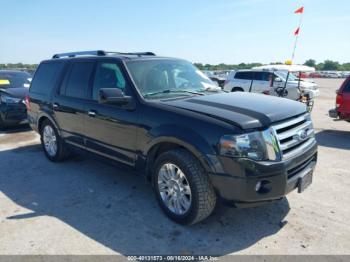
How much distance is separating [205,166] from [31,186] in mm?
2997

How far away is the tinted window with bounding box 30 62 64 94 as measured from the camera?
5643 mm

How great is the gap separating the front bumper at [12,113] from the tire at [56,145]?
3.08 metres

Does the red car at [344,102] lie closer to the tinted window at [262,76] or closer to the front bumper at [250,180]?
the front bumper at [250,180]

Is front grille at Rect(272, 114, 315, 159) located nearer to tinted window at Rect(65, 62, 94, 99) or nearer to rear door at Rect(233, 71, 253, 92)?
tinted window at Rect(65, 62, 94, 99)

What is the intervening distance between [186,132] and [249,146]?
0.66 m

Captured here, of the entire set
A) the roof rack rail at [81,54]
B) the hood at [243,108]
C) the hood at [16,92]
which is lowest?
the hood at [16,92]

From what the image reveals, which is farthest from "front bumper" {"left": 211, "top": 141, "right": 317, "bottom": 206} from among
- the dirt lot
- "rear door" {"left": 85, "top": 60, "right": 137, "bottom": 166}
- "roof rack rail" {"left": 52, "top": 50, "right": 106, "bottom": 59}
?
"roof rack rail" {"left": 52, "top": 50, "right": 106, "bottom": 59}

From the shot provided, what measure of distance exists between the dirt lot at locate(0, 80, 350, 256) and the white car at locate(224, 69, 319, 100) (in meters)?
9.44

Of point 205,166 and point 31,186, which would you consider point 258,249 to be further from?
point 31,186

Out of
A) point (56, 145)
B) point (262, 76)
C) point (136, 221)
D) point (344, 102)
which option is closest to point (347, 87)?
point (344, 102)

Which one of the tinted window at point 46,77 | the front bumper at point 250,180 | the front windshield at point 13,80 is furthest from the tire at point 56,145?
the front windshield at point 13,80

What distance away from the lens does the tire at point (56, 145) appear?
5.64m

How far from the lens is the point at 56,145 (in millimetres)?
5750

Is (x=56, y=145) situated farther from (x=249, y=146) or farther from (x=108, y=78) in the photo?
(x=249, y=146)
